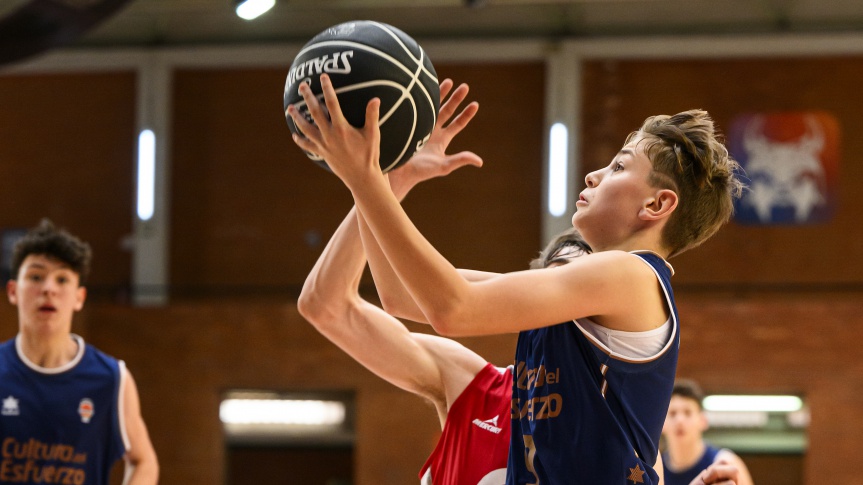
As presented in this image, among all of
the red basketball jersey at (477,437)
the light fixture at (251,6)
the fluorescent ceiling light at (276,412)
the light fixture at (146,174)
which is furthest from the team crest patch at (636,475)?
the light fixture at (146,174)

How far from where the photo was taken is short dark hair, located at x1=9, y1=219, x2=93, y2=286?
193 inches

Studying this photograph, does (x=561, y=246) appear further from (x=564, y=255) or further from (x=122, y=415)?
(x=122, y=415)

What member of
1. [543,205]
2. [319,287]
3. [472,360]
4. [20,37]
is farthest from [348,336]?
[543,205]

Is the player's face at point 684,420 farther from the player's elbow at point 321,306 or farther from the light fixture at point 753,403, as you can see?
Answer: the light fixture at point 753,403

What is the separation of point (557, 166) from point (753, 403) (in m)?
3.37

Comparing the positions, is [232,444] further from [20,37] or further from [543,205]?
[20,37]

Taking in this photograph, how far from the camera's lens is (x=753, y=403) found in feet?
36.0

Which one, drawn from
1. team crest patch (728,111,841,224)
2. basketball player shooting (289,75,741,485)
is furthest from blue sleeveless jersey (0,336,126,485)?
team crest patch (728,111,841,224)

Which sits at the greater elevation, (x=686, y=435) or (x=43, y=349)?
(x=43, y=349)

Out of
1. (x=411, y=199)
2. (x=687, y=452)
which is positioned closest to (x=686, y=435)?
(x=687, y=452)

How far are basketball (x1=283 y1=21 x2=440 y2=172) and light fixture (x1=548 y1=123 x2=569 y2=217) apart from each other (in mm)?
9563

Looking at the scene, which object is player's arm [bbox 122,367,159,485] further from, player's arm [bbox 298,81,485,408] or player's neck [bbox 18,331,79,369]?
player's arm [bbox 298,81,485,408]

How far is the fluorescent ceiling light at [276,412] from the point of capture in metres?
11.6

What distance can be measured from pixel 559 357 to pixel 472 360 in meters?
0.98
